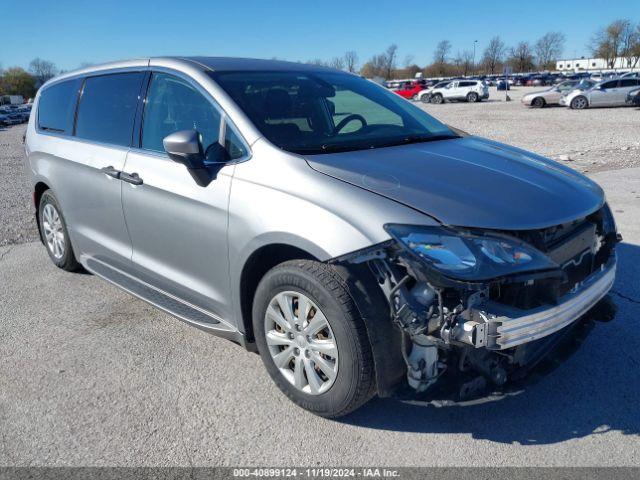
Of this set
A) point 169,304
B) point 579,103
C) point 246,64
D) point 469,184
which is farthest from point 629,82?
point 169,304

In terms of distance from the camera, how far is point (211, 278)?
3.31m

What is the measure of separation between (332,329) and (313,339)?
0.21 metres

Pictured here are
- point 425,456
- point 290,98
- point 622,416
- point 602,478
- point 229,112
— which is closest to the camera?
point 602,478

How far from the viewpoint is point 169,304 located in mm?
3697

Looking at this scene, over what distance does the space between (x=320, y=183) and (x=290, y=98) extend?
43.1 inches

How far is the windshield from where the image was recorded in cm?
328

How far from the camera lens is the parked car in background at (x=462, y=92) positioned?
4144cm

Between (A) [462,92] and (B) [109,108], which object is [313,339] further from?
(A) [462,92]

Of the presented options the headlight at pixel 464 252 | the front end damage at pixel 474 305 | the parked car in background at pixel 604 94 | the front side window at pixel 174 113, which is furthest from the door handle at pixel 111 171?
the parked car in background at pixel 604 94

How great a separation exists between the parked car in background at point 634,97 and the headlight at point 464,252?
3144 centimetres

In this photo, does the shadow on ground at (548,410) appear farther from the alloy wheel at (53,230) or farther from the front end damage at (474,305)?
the alloy wheel at (53,230)

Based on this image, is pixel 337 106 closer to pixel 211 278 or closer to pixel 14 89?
pixel 211 278

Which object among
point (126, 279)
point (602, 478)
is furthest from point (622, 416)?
point (126, 279)

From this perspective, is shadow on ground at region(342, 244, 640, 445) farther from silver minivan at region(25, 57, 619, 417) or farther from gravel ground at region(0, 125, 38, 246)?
gravel ground at region(0, 125, 38, 246)
